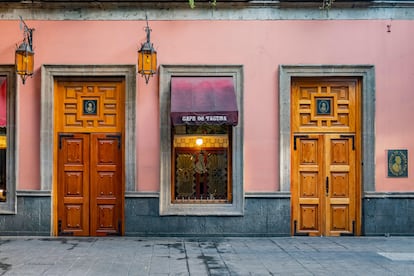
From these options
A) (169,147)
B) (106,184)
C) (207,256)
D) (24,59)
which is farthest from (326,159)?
(24,59)

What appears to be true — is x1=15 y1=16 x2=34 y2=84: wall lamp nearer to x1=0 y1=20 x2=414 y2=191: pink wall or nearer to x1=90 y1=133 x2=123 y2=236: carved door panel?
x1=0 y1=20 x2=414 y2=191: pink wall

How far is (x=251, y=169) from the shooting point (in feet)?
36.3

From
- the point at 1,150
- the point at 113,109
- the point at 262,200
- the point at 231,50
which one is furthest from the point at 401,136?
the point at 1,150

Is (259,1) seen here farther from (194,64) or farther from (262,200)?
(262,200)

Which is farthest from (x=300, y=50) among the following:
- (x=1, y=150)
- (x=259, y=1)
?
(x=1, y=150)

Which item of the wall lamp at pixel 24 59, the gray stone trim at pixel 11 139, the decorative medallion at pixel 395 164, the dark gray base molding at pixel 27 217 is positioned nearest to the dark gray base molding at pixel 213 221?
the dark gray base molding at pixel 27 217

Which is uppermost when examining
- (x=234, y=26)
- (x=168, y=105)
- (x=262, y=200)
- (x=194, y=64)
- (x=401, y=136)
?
(x=234, y=26)

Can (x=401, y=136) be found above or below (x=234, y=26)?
below

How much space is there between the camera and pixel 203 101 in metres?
10.6

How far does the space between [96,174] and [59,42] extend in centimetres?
316

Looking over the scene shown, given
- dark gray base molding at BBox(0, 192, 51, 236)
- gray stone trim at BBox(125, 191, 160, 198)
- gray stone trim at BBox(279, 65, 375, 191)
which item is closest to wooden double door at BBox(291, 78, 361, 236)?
gray stone trim at BBox(279, 65, 375, 191)

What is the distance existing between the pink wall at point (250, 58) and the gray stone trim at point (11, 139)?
0.51 ft

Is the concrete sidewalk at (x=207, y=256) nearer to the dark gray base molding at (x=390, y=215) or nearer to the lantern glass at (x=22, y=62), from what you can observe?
the dark gray base molding at (x=390, y=215)

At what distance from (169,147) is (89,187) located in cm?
210
